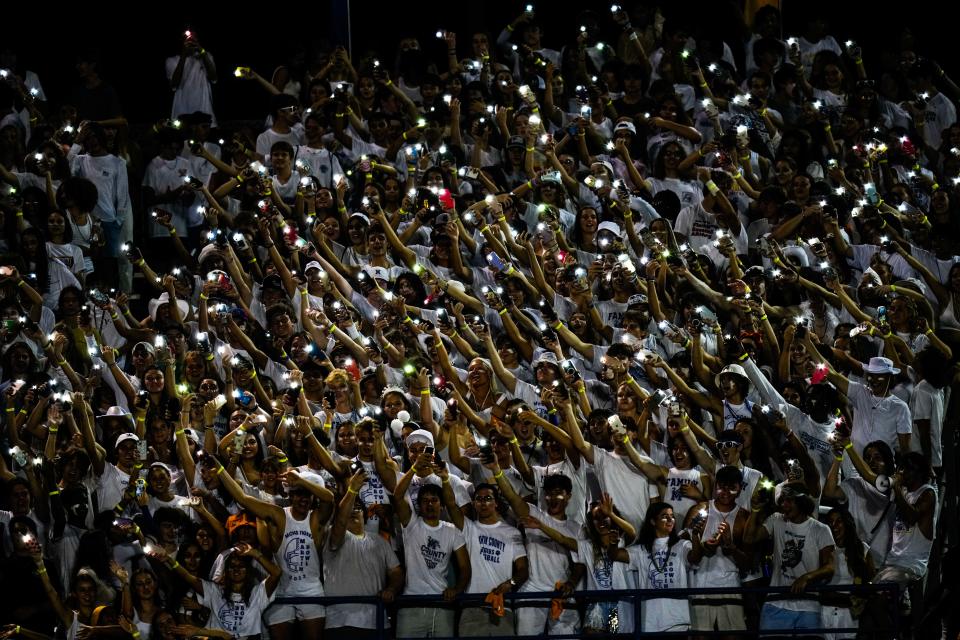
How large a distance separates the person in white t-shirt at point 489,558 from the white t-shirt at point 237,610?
4.40 ft

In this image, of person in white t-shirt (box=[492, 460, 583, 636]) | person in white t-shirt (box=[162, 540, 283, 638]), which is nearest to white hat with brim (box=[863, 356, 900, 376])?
person in white t-shirt (box=[492, 460, 583, 636])

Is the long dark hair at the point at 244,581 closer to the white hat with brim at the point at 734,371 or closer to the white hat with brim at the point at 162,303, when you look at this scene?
the white hat with brim at the point at 162,303

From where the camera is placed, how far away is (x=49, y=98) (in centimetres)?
2155

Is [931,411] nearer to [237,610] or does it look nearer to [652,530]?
[652,530]

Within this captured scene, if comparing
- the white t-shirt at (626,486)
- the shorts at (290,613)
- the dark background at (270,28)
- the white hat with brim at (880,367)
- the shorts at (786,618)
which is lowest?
the shorts at (786,618)

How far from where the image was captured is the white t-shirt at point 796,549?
11.9m

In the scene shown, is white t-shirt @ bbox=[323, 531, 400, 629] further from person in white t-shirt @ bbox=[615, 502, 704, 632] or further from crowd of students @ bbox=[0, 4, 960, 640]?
person in white t-shirt @ bbox=[615, 502, 704, 632]

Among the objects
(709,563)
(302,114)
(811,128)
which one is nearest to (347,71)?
(302,114)

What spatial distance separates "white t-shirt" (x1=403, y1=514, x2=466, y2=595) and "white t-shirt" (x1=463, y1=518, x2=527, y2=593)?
88mm

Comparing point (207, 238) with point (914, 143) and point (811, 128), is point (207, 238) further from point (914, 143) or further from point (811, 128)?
point (914, 143)

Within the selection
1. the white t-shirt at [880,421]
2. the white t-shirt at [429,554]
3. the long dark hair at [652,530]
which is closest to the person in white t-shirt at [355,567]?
the white t-shirt at [429,554]

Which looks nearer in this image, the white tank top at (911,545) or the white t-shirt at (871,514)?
the white tank top at (911,545)

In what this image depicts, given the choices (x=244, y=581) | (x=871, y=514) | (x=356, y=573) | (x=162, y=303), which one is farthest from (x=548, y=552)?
(x=162, y=303)

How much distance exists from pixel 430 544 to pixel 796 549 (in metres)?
2.46
